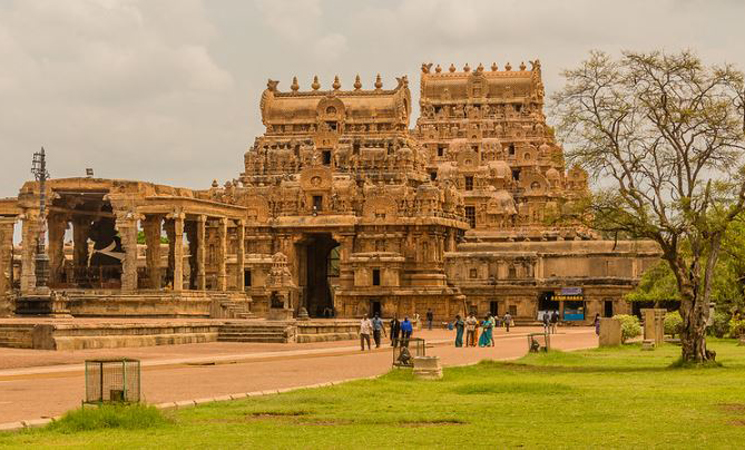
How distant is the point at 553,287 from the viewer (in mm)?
93375

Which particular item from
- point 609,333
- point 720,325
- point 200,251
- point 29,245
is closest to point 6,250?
point 29,245

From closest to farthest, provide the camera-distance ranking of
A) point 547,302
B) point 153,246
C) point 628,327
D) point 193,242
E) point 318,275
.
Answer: point 628,327
point 153,246
point 193,242
point 547,302
point 318,275

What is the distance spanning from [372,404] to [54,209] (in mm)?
55384

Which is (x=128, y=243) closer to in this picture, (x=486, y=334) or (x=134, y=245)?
(x=134, y=245)

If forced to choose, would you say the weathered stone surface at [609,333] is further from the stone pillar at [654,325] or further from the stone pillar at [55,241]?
the stone pillar at [55,241]

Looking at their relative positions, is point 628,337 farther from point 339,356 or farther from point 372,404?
point 372,404

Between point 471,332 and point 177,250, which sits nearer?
point 471,332

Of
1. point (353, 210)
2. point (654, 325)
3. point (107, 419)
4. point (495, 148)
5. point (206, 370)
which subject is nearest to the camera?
point (107, 419)

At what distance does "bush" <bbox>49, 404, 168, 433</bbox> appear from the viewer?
1891 centimetres

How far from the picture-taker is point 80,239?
8150cm

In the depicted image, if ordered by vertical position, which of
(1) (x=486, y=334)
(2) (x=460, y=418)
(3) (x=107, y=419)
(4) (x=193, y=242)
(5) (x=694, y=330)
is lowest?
(2) (x=460, y=418)

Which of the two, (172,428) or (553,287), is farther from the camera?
(553,287)

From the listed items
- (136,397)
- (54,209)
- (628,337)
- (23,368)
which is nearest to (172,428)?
(136,397)

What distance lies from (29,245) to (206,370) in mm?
38417
